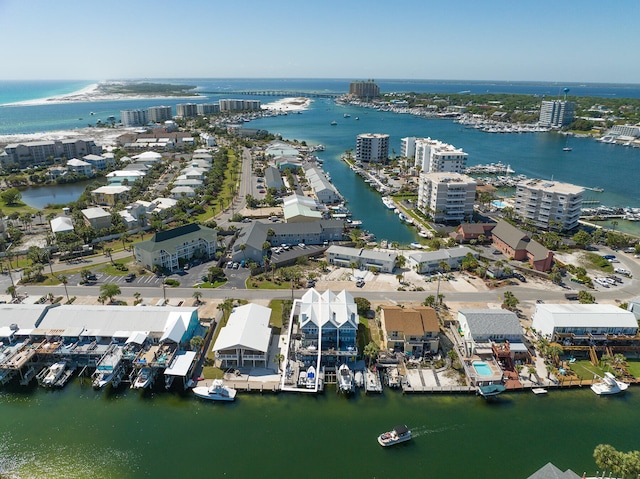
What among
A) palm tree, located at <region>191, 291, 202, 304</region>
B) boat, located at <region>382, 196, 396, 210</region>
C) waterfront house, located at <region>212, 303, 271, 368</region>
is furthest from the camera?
boat, located at <region>382, 196, 396, 210</region>

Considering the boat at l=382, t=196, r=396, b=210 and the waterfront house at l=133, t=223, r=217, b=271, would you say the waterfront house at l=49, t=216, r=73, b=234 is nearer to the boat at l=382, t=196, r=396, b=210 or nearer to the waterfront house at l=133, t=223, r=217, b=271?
the waterfront house at l=133, t=223, r=217, b=271

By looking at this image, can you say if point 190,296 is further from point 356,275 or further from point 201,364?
point 356,275

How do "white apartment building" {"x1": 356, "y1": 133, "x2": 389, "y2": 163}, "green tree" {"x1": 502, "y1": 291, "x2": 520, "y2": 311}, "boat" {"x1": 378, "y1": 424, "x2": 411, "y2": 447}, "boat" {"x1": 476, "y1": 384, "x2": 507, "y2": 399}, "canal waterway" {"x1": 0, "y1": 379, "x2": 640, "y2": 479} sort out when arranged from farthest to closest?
"white apartment building" {"x1": 356, "y1": 133, "x2": 389, "y2": 163}, "green tree" {"x1": 502, "y1": 291, "x2": 520, "y2": 311}, "boat" {"x1": 476, "y1": 384, "x2": 507, "y2": 399}, "boat" {"x1": 378, "y1": 424, "x2": 411, "y2": 447}, "canal waterway" {"x1": 0, "y1": 379, "x2": 640, "y2": 479}

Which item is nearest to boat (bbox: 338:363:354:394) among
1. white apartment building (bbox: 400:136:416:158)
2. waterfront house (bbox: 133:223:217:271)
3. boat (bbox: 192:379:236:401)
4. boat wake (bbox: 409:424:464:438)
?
boat wake (bbox: 409:424:464:438)

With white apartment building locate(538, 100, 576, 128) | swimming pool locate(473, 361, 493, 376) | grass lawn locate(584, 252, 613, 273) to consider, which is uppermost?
white apartment building locate(538, 100, 576, 128)

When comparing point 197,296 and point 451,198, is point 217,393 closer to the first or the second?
point 197,296

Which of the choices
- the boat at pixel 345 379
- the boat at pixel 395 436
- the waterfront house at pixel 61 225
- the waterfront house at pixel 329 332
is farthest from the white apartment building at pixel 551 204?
the waterfront house at pixel 61 225
